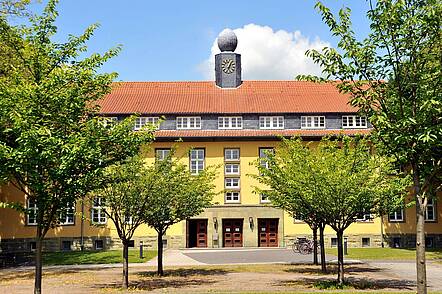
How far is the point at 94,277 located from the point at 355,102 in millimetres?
17500

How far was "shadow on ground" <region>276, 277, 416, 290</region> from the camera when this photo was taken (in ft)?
65.6

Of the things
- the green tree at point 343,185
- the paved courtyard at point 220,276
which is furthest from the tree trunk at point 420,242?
the paved courtyard at point 220,276

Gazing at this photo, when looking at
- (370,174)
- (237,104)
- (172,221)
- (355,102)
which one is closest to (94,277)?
(172,221)

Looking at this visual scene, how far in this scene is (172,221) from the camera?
2500 centimetres

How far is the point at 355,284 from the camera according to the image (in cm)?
2078

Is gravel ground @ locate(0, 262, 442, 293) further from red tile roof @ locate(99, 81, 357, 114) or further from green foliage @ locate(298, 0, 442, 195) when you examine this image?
red tile roof @ locate(99, 81, 357, 114)

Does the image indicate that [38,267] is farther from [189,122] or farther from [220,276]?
[189,122]

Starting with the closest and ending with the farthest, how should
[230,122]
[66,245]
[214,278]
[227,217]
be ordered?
[214,278] < [66,245] < [227,217] < [230,122]

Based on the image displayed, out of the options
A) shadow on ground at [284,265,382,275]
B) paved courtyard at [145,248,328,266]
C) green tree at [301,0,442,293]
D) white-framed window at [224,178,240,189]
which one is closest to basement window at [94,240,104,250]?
paved courtyard at [145,248,328,266]

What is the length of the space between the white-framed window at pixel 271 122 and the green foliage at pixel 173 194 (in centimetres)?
1877

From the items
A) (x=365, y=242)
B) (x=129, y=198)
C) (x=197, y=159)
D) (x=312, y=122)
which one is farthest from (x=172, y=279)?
(x=365, y=242)

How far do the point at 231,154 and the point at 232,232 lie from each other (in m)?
5.92

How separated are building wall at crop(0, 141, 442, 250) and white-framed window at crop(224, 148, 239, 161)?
30 cm

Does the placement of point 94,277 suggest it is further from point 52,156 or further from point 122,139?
point 52,156
